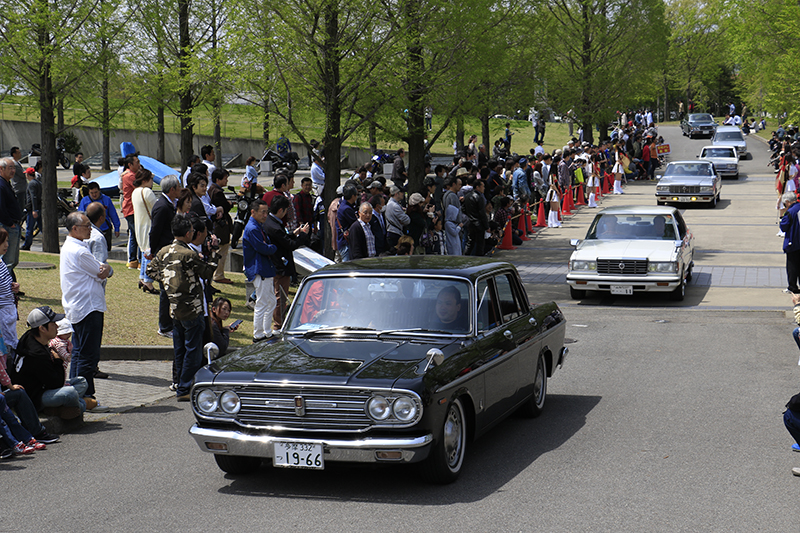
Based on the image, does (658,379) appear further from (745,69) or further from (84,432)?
(745,69)

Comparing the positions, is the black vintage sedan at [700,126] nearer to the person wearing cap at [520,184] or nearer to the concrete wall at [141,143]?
the concrete wall at [141,143]

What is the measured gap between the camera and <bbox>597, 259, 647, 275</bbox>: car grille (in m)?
15.7

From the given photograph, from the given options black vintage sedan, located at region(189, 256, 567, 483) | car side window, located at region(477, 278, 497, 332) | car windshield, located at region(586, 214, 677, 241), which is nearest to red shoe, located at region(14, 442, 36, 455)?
black vintage sedan, located at region(189, 256, 567, 483)

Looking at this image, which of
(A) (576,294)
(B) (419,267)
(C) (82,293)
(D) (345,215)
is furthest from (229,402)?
(A) (576,294)

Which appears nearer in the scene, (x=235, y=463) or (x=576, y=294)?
(x=235, y=463)

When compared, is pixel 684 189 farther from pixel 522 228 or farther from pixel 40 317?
pixel 40 317

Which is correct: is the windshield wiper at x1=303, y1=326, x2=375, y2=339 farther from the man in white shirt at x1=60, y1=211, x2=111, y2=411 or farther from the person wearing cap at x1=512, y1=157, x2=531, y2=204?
the person wearing cap at x1=512, y1=157, x2=531, y2=204

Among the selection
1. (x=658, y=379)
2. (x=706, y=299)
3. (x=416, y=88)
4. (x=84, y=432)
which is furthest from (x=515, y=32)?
(x=84, y=432)

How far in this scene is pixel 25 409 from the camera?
25.1 ft

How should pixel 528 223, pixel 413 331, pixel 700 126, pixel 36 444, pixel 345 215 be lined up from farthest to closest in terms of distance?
pixel 700 126, pixel 528 223, pixel 345 215, pixel 36 444, pixel 413 331

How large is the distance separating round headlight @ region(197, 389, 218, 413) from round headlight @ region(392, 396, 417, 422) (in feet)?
4.32

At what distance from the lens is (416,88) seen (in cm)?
1931

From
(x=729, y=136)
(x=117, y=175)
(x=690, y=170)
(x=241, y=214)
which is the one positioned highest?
(x=729, y=136)

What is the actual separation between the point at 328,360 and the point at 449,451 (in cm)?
106
